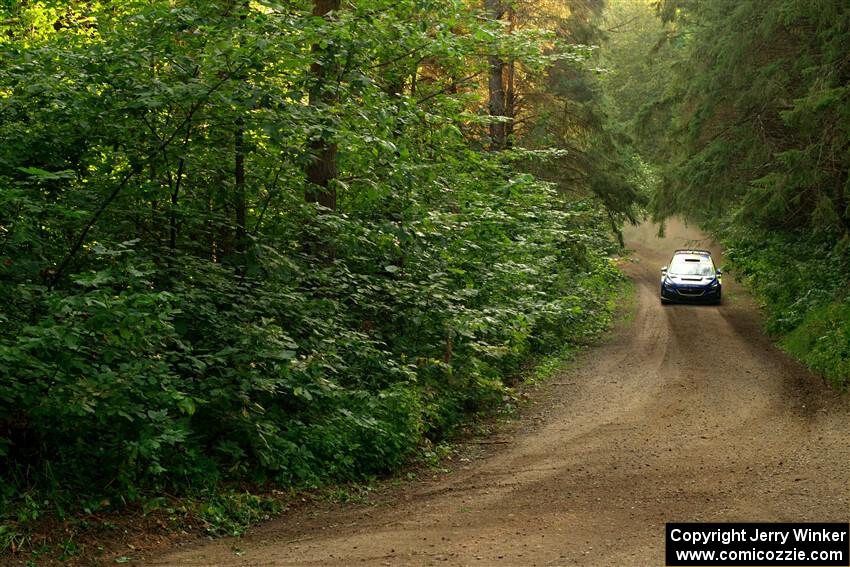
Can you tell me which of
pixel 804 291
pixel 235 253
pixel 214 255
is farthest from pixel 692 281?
pixel 235 253

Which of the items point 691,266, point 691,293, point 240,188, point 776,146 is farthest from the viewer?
point 691,266

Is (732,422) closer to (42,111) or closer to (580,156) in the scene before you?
(42,111)

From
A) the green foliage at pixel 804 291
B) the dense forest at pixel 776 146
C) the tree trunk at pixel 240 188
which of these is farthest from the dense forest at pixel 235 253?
the dense forest at pixel 776 146

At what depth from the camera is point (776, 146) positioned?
20.7 meters

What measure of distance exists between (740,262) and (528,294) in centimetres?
1631

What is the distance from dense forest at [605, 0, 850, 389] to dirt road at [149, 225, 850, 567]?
2364 mm

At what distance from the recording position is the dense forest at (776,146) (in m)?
16.7

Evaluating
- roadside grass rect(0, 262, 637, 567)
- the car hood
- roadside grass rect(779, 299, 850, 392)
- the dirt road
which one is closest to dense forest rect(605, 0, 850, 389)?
roadside grass rect(779, 299, 850, 392)

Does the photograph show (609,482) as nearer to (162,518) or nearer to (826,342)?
(162,518)

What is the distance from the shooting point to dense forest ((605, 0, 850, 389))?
54.8ft

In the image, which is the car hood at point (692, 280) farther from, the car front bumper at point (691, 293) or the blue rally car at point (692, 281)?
the car front bumper at point (691, 293)

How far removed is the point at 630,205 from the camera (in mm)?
25547

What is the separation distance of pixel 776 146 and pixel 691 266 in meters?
6.25

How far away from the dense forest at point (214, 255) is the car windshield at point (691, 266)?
16.0 m
